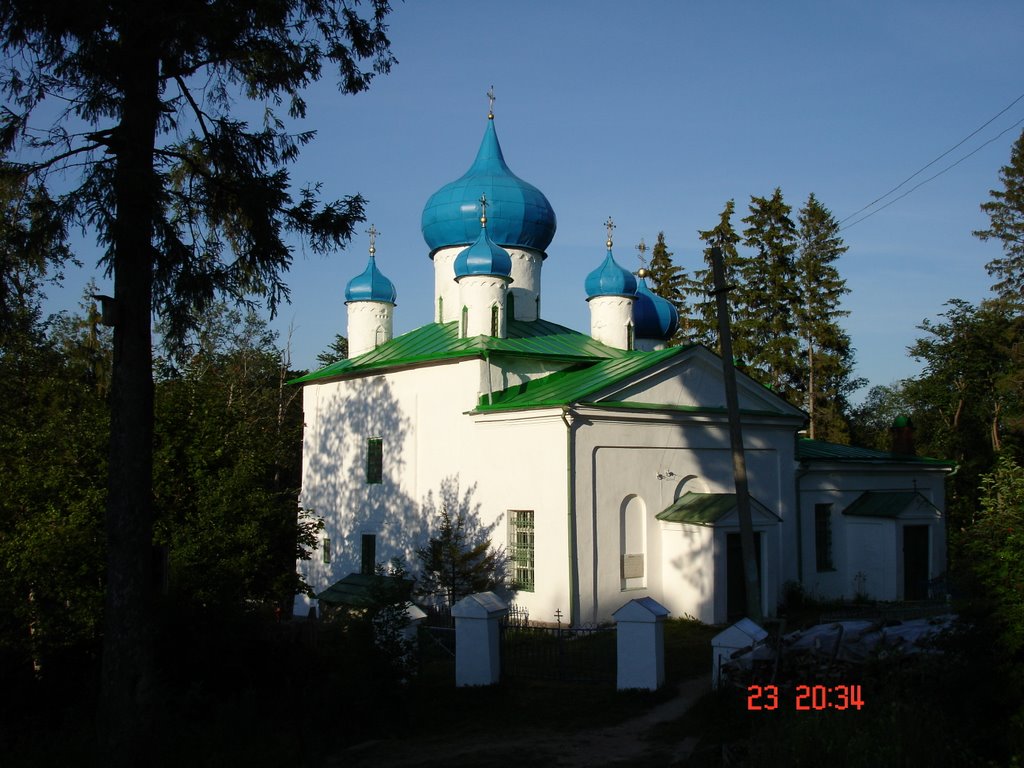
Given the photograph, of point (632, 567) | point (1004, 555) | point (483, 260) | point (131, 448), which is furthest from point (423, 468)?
point (1004, 555)

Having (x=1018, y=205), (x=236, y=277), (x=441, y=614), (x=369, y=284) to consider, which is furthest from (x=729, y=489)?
(x=1018, y=205)

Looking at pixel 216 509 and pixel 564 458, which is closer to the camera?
pixel 216 509

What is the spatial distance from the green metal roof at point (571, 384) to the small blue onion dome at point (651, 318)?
6.61 m

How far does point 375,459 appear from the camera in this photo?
21609 millimetres

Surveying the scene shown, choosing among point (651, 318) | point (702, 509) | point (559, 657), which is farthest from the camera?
point (651, 318)

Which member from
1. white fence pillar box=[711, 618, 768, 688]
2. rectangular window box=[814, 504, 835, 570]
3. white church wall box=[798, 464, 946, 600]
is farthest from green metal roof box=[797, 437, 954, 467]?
white fence pillar box=[711, 618, 768, 688]

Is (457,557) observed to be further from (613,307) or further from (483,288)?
(613,307)

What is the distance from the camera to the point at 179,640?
37.3 feet

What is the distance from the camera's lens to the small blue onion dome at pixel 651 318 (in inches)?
1071

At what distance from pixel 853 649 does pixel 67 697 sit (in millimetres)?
8696

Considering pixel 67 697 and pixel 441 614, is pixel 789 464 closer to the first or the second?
pixel 441 614

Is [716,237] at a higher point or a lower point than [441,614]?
higher

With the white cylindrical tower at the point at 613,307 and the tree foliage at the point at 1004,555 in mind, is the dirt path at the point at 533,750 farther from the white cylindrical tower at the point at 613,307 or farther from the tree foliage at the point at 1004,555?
the white cylindrical tower at the point at 613,307

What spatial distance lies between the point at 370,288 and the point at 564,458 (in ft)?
27.3
